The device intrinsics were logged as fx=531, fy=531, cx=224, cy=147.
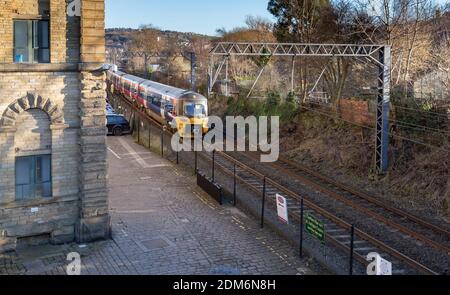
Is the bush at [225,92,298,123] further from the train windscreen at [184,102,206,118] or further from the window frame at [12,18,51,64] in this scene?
the window frame at [12,18,51,64]

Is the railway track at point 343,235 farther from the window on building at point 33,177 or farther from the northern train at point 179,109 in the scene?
the northern train at point 179,109

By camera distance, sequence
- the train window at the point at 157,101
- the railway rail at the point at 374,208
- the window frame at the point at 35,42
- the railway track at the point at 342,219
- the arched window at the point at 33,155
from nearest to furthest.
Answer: the railway track at the point at 342,219 < the window frame at the point at 35,42 < the arched window at the point at 33,155 < the railway rail at the point at 374,208 < the train window at the point at 157,101

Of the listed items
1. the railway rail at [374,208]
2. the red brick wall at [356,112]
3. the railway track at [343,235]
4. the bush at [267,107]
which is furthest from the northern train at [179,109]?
the railway track at [343,235]

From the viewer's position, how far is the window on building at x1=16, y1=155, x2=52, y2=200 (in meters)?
13.5

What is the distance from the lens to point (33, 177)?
1380 cm

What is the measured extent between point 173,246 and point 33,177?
13.3 ft

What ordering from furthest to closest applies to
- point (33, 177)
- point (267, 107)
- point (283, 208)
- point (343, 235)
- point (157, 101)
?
1. point (157, 101)
2. point (267, 107)
3. point (343, 235)
4. point (283, 208)
5. point (33, 177)

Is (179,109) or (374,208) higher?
Answer: (179,109)

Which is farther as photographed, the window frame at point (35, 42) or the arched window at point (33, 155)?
the arched window at point (33, 155)

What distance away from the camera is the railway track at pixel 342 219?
13.0 meters

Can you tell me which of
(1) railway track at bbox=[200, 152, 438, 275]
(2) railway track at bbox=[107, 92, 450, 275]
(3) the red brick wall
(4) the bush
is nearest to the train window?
(4) the bush

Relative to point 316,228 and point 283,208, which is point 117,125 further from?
point 316,228

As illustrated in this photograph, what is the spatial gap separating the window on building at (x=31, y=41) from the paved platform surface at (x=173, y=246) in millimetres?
4887

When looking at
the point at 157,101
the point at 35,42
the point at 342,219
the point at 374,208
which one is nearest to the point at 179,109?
the point at 157,101
